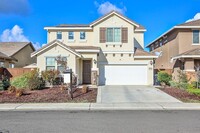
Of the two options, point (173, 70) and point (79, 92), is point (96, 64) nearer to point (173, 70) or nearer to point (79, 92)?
point (79, 92)

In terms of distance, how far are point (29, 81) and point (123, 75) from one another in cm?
993

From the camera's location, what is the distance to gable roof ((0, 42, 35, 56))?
38.1 metres

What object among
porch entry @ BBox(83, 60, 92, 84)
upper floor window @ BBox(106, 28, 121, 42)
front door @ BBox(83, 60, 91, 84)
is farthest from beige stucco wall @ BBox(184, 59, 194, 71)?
→ front door @ BBox(83, 60, 91, 84)

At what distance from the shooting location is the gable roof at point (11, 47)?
1500 inches

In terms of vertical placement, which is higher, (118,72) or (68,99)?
(118,72)

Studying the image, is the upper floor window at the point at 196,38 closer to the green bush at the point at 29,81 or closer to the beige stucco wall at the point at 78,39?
the beige stucco wall at the point at 78,39

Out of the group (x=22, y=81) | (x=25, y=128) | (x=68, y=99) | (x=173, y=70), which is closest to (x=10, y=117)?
(x=25, y=128)

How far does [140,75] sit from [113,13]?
23.2 feet

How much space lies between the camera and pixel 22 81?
2267 cm

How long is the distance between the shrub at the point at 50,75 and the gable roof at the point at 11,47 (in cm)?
1546

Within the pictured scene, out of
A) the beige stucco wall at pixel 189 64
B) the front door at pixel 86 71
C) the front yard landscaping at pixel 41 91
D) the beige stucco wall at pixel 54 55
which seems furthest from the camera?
the front door at pixel 86 71

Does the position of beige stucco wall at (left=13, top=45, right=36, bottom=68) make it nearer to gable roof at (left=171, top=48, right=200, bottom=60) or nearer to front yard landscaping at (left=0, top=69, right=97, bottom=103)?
front yard landscaping at (left=0, top=69, right=97, bottom=103)

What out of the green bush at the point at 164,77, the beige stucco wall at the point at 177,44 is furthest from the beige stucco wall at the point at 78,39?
the beige stucco wall at the point at 177,44

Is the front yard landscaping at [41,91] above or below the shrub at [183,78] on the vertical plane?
below
